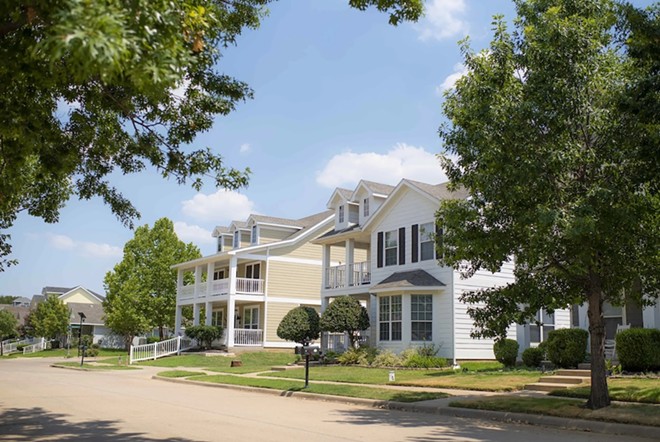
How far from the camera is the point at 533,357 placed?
876 inches

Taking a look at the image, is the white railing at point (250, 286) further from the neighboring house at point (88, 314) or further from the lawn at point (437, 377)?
the neighboring house at point (88, 314)

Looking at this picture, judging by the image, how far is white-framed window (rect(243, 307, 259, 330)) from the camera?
4175cm

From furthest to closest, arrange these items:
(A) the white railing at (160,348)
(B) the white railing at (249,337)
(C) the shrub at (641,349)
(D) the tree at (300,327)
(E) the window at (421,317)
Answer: (B) the white railing at (249,337)
(A) the white railing at (160,348)
(D) the tree at (300,327)
(E) the window at (421,317)
(C) the shrub at (641,349)

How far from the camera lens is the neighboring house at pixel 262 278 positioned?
3934cm

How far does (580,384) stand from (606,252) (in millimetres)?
5811

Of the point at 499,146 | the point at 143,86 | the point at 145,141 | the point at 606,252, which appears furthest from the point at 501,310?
the point at 143,86

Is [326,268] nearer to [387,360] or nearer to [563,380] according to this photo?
[387,360]

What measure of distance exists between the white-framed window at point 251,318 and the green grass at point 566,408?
2810cm

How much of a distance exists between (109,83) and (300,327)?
26306mm

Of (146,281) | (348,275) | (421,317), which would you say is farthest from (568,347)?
(146,281)

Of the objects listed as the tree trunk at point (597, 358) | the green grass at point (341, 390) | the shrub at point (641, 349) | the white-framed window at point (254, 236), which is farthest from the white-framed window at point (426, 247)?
the white-framed window at point (254, 236)

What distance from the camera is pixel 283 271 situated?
4100 cm

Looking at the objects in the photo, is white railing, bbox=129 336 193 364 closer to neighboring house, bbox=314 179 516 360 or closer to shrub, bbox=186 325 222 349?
shrub, bbox=186 325 222 349

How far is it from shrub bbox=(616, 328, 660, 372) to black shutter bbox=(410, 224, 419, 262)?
39.1 ft
